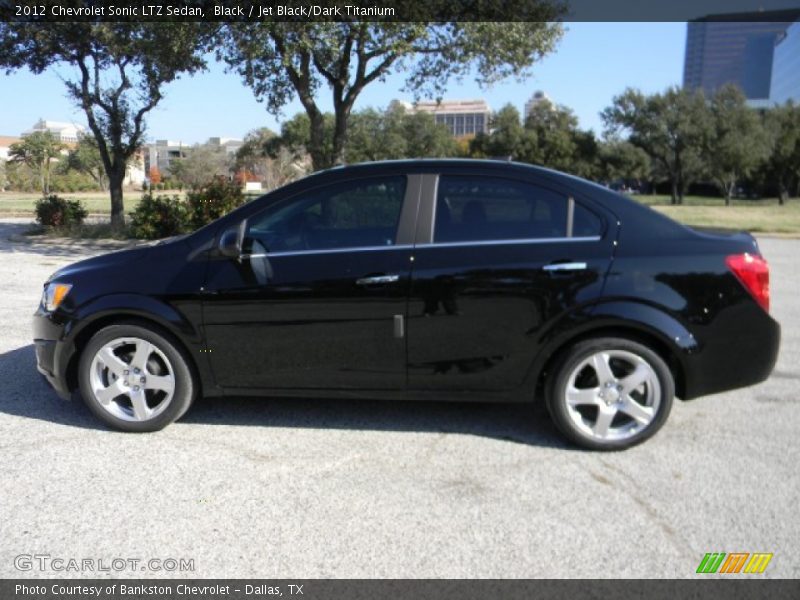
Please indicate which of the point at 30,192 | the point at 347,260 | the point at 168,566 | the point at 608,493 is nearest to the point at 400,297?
the point at 347,260

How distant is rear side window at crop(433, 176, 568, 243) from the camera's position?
159 inches

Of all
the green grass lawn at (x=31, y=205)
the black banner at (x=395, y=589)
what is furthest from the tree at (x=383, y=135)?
the black banner at (x=395, y=589)

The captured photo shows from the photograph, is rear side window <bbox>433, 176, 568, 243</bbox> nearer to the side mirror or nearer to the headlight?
the side mirror

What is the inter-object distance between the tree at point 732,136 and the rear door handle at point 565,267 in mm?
53832

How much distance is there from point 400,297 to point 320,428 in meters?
1.10

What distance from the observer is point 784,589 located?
271 centimetres

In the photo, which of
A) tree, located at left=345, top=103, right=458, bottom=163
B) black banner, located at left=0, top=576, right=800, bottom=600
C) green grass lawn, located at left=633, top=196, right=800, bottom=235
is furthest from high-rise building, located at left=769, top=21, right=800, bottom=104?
black banner, located at left=0, top=576, right=800, bottom=600

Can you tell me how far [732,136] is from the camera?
51.5 metres

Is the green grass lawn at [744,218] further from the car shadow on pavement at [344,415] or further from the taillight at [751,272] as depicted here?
the car shadow on pavement at [344,415]

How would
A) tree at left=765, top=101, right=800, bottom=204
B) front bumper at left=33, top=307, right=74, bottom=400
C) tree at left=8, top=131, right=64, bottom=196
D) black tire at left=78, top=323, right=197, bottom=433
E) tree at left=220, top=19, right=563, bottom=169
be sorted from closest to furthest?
black tire at left=78, top=323, right=197, bottom=433 → front bumper at left=33, top=307, right=74, bottom=400 → tree at left=220, top=19, right=563, bottom=169 → tree at left=8, top=131, right=64, bottom=196 → tree at left=765, top=101, right=800, bottom=204

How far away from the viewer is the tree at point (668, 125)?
5416cm

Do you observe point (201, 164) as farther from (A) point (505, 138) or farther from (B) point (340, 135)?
(B) point (340, 135)

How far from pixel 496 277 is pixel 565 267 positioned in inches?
16.0

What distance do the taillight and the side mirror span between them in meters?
2.91
